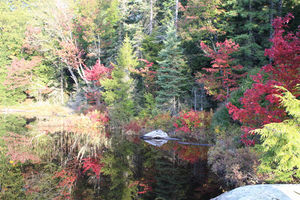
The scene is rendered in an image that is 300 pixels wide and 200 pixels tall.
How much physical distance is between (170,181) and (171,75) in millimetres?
9912

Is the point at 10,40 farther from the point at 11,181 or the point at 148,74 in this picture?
the point at 11,181

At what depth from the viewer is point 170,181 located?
296 inches

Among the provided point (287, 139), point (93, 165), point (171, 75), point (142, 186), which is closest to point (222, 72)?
point (171, 75)

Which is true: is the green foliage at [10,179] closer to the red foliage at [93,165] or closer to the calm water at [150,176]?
the calm water at [150,176]

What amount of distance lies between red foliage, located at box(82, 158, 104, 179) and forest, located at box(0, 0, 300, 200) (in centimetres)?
5

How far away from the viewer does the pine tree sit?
1590 centimetres

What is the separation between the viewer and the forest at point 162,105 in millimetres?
6305

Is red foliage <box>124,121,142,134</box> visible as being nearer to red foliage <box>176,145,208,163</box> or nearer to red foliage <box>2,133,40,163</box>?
red foliage <box>176,145,208,163</box>

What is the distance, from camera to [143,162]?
948cm

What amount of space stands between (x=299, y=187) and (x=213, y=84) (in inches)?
379

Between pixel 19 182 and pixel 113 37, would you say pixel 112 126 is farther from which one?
pixel 113 37

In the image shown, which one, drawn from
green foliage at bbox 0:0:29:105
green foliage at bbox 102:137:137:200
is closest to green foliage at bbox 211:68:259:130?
green foliage at bbox 102:137:137:200

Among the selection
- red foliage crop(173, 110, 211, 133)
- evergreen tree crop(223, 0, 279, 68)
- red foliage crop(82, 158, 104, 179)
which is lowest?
red foliage crop(82, 158, 104, 179)

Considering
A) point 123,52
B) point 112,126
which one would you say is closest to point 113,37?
point 123,52
